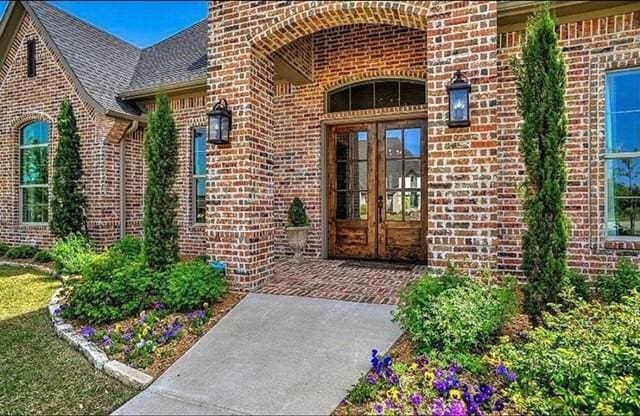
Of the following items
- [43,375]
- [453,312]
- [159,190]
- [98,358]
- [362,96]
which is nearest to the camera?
[453,312]

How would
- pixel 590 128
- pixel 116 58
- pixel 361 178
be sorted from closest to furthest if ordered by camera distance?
pixel 590 128
pixel 361 178
pixel 116 58

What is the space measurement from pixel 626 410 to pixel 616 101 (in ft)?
12.6

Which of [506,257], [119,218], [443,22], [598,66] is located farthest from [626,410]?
[119,218]

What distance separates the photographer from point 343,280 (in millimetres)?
5293

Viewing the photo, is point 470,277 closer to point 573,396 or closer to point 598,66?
point 573,396

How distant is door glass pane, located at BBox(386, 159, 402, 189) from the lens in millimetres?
6762

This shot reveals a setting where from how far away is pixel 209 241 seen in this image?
5.03 m

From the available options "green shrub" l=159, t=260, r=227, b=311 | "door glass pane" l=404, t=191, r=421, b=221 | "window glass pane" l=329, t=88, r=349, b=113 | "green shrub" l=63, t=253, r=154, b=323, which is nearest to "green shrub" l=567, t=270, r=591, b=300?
"door glass pane" l=404, t=191, r=421, b=221

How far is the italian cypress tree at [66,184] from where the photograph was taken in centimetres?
764

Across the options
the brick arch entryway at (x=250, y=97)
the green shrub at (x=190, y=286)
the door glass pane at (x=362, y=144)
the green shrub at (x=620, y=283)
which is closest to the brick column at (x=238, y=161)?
the brick arch entryway at (x=250, y=97)

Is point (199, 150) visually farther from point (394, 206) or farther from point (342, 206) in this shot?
point (394, 206)

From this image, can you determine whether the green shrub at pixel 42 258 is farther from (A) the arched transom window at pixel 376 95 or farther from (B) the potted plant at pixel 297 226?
(A) the arched transom window at pixel 376 95

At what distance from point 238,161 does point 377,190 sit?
2.84m

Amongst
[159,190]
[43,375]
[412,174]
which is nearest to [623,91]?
[412,174]
